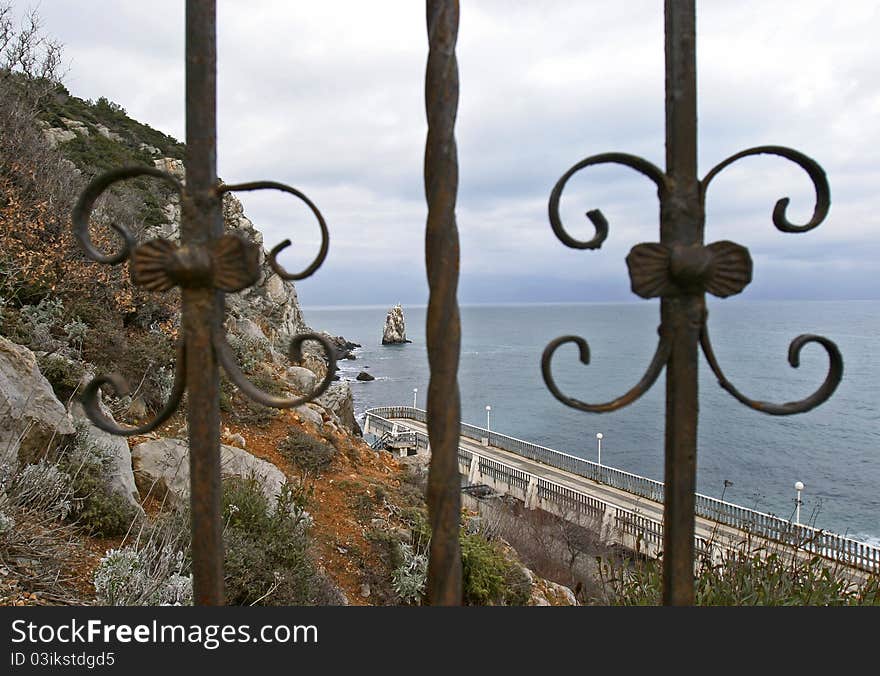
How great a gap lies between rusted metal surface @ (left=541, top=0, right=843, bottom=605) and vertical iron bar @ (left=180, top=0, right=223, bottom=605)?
0.81 metres

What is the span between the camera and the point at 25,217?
23.4 ft

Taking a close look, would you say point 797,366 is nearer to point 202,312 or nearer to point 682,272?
point 682,272

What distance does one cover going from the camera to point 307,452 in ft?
27.7

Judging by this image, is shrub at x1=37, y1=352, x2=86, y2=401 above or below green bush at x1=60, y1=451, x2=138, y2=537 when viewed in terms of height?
above

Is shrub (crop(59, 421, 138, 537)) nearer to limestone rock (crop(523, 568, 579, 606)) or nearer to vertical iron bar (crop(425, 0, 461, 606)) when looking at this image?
vertical iron bar (crop(425, 0, 461, 606))

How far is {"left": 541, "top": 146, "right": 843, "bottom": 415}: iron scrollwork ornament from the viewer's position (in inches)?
48.0

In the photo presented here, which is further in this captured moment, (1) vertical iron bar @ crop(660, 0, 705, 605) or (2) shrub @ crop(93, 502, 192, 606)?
(2) shrub @ crop(93, 502, 192, 606)

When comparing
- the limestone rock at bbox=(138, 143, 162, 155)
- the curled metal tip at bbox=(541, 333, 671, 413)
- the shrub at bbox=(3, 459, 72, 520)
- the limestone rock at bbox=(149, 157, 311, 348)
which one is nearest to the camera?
the curled metal tip at bbox=(541, 333, 671, 413)

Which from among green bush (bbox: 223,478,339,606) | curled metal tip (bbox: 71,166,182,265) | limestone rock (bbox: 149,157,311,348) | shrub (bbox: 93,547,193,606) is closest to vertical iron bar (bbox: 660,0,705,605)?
curled metal tip (bbox: 71,166,182,265)

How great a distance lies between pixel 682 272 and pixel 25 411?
4.79m

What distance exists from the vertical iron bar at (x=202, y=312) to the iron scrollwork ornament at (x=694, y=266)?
77 centimetres

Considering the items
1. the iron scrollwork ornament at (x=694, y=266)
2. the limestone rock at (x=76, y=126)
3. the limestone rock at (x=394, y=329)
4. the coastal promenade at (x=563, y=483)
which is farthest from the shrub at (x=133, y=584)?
the limestone rock at (x=394, y=329)

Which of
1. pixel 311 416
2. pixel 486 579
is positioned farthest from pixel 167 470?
pixel 311 416

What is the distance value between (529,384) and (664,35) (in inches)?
2113
